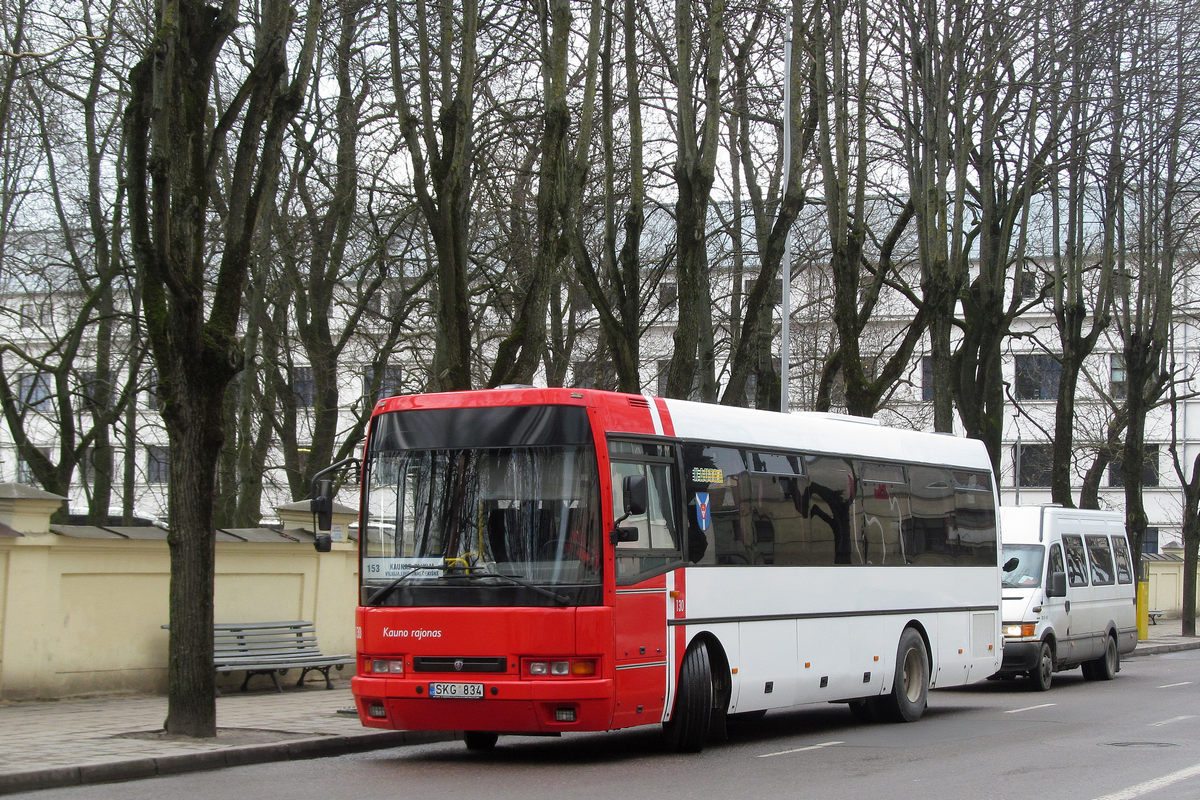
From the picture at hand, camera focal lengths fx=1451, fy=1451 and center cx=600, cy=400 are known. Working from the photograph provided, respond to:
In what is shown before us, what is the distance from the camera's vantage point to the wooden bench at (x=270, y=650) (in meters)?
17.5

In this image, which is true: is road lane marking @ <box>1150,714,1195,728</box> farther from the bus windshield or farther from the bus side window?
the bus windshield

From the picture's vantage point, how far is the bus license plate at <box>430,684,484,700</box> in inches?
454

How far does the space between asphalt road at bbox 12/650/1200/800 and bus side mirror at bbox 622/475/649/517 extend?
205 centimetres

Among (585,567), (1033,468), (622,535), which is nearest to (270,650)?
(585,567)

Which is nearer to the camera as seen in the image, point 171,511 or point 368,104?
point 171,511

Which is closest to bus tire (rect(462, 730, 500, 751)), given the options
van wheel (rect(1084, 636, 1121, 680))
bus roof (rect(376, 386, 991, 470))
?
bus roof (rect(376, 386, 991, 470))

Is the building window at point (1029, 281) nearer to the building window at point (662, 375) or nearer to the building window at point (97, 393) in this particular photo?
the building window at point (662, 375)

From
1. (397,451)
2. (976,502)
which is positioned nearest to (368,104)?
(976,502)

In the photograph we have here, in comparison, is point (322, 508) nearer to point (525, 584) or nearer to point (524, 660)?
point (525, 584)

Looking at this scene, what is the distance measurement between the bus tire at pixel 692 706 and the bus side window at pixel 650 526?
2.98 feet

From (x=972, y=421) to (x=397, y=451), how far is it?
16.7 meters

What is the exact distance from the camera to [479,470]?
1201cm

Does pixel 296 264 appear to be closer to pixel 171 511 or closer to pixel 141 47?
pixel 141 47

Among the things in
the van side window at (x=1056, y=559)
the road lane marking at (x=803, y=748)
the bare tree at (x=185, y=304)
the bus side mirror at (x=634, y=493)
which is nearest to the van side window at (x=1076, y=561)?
the van side window at (x=1056, y=559)
